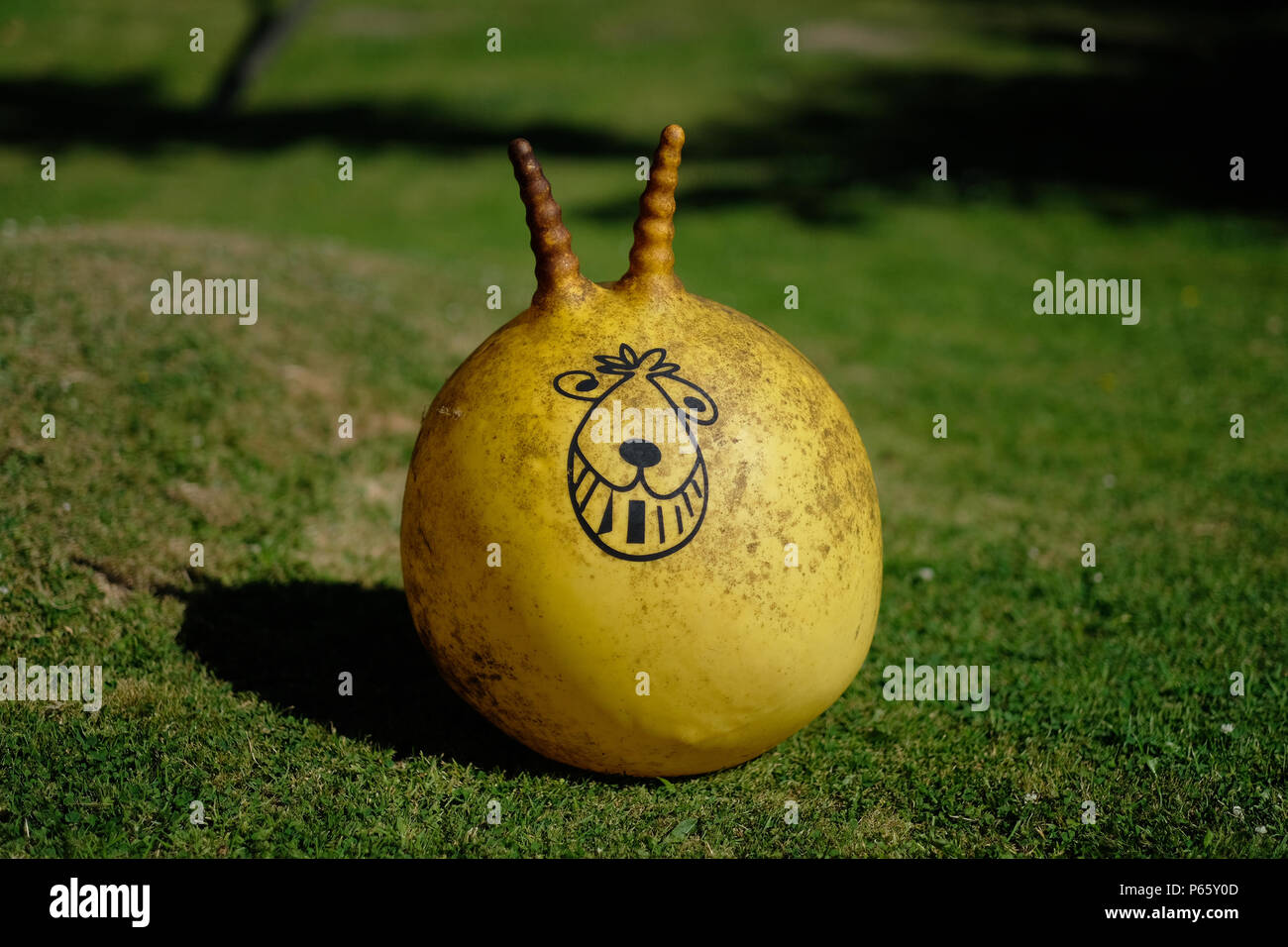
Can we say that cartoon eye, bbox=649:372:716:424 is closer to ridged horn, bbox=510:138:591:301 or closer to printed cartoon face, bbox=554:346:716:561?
printed cartoon face, bbox=554:346:716:561

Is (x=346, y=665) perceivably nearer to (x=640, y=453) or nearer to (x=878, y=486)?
(x=640, y=453)

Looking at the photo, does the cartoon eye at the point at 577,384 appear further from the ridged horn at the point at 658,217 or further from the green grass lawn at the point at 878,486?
the green grass lawn at the point at 878,486

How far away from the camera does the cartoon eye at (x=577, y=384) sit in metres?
3.44

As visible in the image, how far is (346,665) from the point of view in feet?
15.0

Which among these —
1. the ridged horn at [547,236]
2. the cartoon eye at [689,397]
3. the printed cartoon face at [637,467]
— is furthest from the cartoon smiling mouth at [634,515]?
the ridged horn at [547,236]

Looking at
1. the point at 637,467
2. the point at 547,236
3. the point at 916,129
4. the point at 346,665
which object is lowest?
the point at 346,665

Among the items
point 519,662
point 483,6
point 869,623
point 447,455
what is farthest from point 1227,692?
point 483,6

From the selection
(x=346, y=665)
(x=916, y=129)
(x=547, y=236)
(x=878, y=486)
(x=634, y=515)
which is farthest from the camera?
(x=916, y=129)

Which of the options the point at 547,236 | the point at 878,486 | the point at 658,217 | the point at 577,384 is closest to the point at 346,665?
the point at 577,384

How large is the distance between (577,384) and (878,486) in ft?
13.1

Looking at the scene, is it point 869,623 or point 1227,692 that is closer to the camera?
point 869,623
